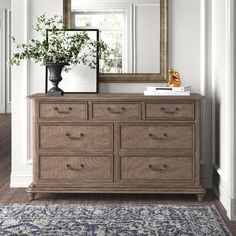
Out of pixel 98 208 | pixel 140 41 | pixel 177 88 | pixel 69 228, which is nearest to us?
pixel 69 228

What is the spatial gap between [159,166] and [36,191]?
829 mm

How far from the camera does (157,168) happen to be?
3.44m

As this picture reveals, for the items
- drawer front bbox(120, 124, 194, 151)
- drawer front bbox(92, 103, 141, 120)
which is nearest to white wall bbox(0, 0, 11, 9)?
drawer front bbox(92, 103, 141, 120)

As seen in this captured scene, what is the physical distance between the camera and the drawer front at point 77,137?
3430 millimetres

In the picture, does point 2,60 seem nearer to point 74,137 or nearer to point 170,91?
point 74,137

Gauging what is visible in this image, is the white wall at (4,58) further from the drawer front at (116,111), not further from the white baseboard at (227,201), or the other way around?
the white baseboard at (227,201)

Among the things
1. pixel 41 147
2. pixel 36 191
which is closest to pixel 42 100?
A: pixel 41 147

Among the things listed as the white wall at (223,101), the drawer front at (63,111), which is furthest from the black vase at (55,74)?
the white wall at (223,101)

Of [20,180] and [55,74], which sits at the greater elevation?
[55,74]

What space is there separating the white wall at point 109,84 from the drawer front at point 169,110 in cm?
44

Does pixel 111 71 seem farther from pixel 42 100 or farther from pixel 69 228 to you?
pixel 69 228

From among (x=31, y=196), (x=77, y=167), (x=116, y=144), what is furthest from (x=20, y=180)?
(x=116, y=144)

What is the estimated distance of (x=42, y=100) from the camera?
11.3 ft

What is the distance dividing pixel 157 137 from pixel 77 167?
0.56 metres
